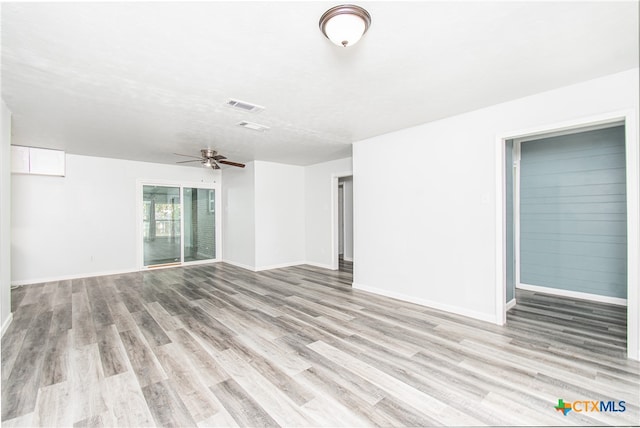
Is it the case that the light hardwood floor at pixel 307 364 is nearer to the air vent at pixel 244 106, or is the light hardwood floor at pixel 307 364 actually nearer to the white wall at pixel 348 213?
the air vent at pixel 244 106

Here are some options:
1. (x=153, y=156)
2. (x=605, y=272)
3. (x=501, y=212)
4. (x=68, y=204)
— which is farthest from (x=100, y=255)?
(x=605, y=272)

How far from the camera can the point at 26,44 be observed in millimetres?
2039

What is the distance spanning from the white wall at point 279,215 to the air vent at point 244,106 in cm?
323

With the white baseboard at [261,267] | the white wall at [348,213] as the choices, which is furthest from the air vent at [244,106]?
the white wall at [348,213]

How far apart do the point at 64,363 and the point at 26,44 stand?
104 inches

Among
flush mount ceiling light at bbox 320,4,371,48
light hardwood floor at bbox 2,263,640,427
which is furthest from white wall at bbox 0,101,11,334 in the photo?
flush mount ceiling light at bbox 320,4,371,48

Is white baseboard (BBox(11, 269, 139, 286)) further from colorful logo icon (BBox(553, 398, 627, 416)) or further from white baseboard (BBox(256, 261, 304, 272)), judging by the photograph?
colorful logo icon (BBox(553, 398, 627, 416))

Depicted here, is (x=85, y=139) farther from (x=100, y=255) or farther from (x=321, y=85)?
(x=321, y=85)

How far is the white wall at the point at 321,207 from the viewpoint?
6.57 meters

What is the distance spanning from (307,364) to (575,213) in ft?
15.4

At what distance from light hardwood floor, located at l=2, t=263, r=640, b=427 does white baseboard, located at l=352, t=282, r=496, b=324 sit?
12cm

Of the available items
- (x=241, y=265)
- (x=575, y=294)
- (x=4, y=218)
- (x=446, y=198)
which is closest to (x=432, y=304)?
(x=446, y=198)

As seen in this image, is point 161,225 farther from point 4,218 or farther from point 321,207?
point 321,207

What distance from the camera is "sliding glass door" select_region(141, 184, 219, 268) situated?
671 centimetres
